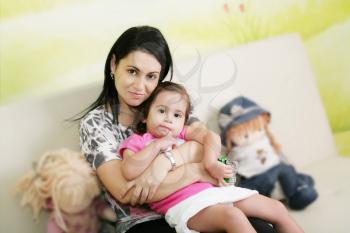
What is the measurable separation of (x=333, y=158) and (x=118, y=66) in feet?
3.10

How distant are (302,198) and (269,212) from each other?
33 cm

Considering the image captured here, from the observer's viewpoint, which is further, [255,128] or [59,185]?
[255,128]

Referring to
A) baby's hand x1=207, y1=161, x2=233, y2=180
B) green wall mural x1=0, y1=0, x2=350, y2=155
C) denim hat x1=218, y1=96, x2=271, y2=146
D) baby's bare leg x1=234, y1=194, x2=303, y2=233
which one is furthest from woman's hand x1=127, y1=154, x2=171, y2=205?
green wall mural x1=0, y1=0, x2=350, y2=155

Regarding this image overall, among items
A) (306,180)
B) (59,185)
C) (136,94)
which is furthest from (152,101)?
(306,180)

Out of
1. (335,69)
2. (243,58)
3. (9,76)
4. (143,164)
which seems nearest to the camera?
(143,164)

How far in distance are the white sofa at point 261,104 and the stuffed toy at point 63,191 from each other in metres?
0.04

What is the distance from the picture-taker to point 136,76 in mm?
1029

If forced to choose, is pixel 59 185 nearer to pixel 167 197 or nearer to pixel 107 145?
pixel 107 145

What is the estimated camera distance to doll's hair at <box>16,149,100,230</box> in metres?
0.99

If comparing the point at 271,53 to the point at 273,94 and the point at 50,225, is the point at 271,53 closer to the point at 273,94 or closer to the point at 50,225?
the point at 273,94

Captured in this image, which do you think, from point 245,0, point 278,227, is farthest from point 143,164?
point 245,0

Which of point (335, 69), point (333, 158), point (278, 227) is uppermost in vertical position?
point (335, 69)

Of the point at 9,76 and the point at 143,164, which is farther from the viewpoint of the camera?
the point at 9,76

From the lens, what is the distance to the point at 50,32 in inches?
52.2
